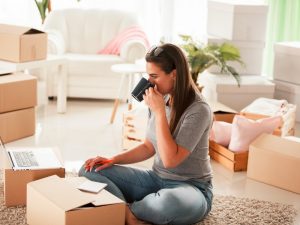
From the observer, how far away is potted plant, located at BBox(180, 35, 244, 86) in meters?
4.31

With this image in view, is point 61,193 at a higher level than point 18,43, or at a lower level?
lower

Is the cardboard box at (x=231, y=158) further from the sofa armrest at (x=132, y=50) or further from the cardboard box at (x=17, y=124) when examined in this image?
the sofa armrest at (x=132, y=50)

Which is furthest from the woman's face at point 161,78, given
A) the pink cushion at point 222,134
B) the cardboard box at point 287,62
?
the cardboard box at point 287,62

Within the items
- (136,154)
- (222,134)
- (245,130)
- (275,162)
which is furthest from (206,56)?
(136,154)

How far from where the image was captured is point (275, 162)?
11.1 ft

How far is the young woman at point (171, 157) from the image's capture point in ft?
8.48

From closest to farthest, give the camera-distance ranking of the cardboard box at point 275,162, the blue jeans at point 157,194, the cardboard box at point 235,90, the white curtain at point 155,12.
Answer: the blue jeans at point 157,194 → the cardboard box at point 275,162 → the cardboard box at point 235,90 → the white curtain at point 155,12

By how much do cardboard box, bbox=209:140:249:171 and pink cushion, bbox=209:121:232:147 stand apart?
0.05 metres

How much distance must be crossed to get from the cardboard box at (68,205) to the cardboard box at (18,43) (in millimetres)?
1814

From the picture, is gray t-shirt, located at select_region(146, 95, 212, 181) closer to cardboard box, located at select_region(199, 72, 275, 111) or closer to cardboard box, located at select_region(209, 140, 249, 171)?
cardboard box, located at select_region(209, 140, 249, 171)

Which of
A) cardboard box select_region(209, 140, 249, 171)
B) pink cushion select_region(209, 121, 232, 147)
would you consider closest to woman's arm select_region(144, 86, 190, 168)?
cardboard box select_region(209, 140, 249, 171)

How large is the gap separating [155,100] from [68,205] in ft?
1.91

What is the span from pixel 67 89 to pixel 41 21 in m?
1.36

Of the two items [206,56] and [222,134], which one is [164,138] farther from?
[206,56]
